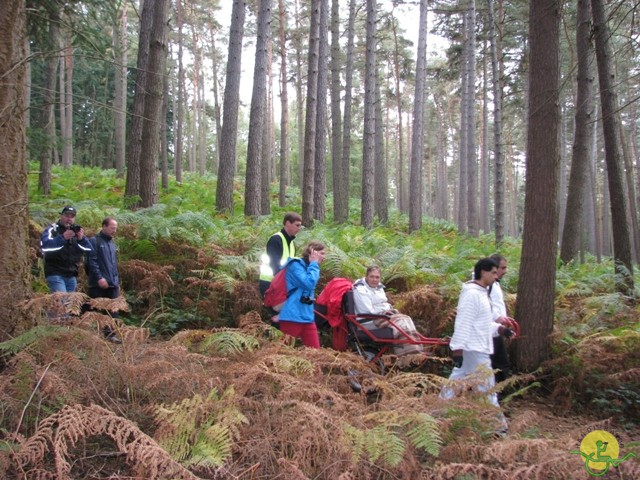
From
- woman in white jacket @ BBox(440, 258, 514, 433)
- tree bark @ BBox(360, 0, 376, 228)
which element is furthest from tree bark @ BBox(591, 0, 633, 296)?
tree bark @ BBox(360, 0, 376, 228)

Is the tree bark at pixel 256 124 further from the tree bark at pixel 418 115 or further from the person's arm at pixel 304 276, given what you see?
the person's arm at pixel 304 276

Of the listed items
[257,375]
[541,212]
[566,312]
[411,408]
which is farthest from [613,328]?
[257,375]

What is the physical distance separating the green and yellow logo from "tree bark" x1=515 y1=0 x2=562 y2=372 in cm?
251

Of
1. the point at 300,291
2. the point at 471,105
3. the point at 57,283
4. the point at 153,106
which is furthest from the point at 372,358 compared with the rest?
the point at 471,105

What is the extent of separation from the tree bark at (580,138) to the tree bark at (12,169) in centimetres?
988

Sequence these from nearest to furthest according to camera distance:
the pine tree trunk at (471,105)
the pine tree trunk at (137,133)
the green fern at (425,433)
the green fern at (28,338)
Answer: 1. the green fern at (425,433)
2. the green fern at (28,338)
3. the pine tree trunk at (137,133)
4. the pine tree trunk at (471,105)

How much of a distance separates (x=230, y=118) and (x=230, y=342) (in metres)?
10.3

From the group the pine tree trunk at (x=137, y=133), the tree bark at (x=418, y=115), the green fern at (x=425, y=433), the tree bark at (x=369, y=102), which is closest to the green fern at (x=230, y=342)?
the green fern at (x=425, y=433)

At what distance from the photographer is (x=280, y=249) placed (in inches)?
239

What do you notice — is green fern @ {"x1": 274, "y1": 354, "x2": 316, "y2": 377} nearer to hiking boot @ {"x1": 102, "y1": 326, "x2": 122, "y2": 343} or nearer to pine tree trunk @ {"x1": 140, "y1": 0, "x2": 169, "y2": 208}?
hiking boot @ {"x1": 102, "y1": 326, "x2": 122, "y2": 343}

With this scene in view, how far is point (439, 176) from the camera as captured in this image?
144 ft

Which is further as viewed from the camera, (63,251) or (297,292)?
(63,251)

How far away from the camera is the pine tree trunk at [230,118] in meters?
13.6

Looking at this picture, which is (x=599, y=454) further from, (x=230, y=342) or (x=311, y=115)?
(x=311, y=115)
